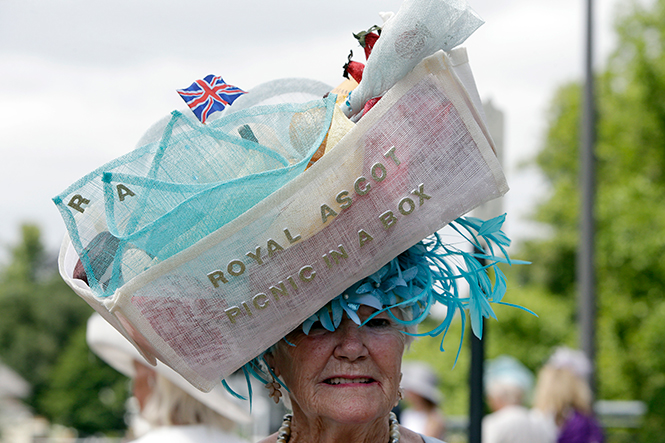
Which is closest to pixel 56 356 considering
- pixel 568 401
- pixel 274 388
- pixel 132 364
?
pixel 568 401

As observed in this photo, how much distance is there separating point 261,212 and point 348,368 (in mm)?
473

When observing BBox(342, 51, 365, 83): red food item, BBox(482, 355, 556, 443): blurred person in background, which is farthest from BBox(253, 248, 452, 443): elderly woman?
BBox(482, 355, 556, 443): blurred person in background

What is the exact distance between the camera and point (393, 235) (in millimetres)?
1545

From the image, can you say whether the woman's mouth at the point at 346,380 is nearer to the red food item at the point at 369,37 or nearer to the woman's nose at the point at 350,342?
the woman's nose at the point at 350,342

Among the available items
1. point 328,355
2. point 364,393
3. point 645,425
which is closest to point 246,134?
point 328,355

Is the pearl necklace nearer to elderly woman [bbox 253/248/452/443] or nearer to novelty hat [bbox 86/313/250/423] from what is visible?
elderly woman [bbox 253/248/452/443]

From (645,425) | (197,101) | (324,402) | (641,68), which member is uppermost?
(641,68)

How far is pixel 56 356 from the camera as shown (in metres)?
36.5

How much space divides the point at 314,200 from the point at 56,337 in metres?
39.0

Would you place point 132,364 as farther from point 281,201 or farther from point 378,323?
point 281,201

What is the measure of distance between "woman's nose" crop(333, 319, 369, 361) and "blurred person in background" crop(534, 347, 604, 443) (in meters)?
4.12

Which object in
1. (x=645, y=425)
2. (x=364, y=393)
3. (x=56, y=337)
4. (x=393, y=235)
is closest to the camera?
(x=393, y=235)

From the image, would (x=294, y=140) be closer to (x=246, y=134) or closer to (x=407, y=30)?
(x=246, y=134)

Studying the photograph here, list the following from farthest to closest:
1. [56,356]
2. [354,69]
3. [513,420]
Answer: [56,356] → [513,420] → [354,69]
